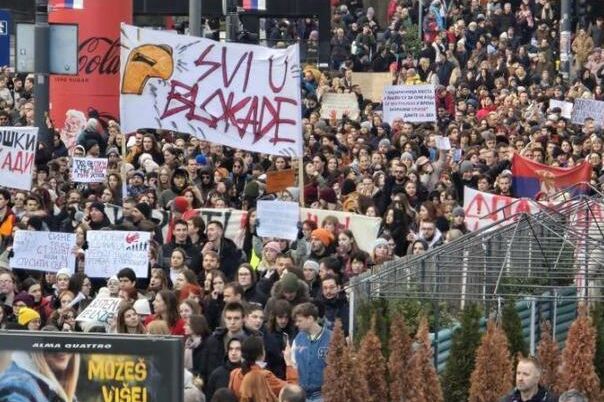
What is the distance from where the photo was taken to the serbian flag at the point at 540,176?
20.3 meters

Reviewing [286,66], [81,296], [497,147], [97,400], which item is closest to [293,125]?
[286,66]

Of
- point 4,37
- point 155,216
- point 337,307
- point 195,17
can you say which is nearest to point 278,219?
point 155,216

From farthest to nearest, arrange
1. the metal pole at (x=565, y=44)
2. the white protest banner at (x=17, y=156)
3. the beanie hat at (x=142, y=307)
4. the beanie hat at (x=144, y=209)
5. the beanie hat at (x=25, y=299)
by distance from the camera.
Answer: the metal pole at (x=565, y=44) < the white protest banner at (x=17, y=156) < the beanie hat at (x=144, y=209) < the beanie hat at (x=25, y=299) < the beanie hat at (x=142, y=307)

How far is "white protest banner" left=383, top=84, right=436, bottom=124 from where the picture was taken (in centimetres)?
2514

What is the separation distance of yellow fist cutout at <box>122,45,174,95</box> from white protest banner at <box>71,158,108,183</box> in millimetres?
774

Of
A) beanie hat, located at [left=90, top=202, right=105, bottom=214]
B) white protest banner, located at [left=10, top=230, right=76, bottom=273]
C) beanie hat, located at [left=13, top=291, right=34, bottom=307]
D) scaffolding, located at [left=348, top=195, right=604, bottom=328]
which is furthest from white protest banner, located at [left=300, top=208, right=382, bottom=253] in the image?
beanie hat, located at [left=13, top=291, right=34, bottom=307]

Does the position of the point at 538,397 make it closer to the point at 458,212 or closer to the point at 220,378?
the point at 220,378

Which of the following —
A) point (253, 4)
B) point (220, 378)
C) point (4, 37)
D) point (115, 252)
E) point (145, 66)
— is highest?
point (253, 4)

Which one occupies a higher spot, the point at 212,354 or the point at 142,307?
the point at 142,307

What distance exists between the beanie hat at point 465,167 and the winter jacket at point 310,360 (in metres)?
8.51

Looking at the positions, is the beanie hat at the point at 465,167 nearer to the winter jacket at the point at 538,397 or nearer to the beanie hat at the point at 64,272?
the beanie hat at the point at 64,272

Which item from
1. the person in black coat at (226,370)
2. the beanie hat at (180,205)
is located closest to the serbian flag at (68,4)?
the beanie hat at (180,205)

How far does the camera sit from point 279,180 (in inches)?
789

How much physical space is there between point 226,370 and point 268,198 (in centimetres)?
753
